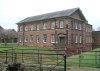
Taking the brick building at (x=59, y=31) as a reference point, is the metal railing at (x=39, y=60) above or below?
below

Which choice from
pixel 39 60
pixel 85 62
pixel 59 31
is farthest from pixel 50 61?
pixel 59 31

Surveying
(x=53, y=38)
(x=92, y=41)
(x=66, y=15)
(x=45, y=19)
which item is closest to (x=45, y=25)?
(x=45, y=19)

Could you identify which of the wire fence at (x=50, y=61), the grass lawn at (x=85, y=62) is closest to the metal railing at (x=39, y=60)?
the wire fence at (x=50, y=61)

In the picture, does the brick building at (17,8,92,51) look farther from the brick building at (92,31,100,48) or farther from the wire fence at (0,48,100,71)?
the wire fence at (0,48,100,71)

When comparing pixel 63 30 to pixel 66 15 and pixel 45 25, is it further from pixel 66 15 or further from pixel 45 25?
pixel 45 25

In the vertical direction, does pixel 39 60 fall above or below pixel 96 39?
below

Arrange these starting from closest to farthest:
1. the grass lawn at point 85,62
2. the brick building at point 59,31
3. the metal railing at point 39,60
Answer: the metal railing at point 39,60 → the grass lawn at point 85,62 → the brick building at point 59,31

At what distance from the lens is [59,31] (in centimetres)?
4012

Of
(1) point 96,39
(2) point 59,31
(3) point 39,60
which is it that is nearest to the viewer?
(3) point 39,60

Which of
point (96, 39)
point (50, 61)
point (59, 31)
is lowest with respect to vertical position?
point (50, 61)

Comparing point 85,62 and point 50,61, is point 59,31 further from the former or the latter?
point 85,62

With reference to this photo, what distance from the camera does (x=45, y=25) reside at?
146ft

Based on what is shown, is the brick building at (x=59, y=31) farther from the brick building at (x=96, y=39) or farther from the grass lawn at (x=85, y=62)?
the grass lawn at (x=85, y=62)

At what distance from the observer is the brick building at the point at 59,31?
128 feet
